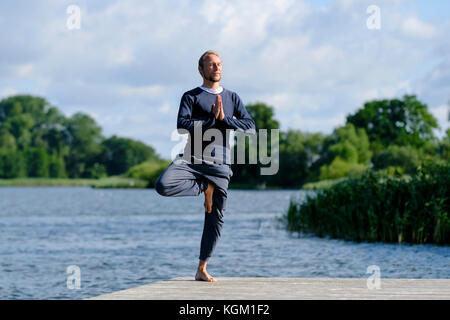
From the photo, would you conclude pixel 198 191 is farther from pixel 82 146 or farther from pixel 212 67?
pixel 82 146

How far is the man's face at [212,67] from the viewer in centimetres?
554

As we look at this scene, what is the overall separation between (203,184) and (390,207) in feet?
45.6

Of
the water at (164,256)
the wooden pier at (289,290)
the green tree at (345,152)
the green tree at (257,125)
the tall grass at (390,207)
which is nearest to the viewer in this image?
the wooden pier at (289,290)

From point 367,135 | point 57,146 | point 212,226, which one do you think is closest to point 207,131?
point 212,226

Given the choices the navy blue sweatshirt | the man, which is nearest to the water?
the man

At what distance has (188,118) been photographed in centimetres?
543

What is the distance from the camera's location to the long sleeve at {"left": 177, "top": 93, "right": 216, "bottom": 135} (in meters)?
5.37

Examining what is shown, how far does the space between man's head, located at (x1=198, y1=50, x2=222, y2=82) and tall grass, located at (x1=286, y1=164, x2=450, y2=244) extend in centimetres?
1364

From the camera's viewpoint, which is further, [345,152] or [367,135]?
[367,135]

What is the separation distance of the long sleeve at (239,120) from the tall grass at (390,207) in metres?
13.3

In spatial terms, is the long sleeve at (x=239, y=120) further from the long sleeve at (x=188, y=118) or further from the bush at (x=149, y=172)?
the bush at (x=149, y=172)

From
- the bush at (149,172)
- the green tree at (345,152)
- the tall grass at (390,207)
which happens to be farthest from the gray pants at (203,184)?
the bush at (149,172)

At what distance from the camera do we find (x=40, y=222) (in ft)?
108
